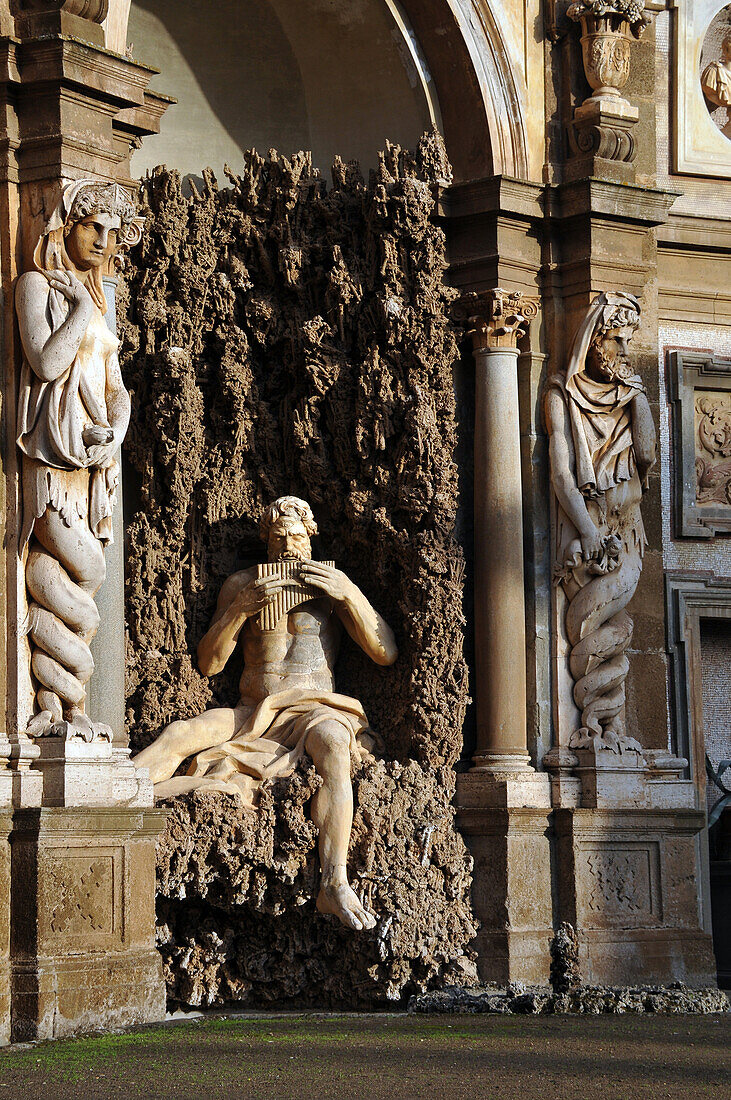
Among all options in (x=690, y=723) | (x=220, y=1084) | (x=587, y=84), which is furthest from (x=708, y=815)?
(x=220, y=1084)

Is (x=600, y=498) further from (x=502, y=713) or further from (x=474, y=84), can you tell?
(x=474, y=84)

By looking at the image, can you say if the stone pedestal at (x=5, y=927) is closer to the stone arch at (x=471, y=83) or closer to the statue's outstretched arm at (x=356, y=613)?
the statue's outstretched arm at (x=356, y=613)

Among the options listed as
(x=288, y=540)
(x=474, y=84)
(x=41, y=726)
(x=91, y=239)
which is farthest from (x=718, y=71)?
(x=41, y=726)

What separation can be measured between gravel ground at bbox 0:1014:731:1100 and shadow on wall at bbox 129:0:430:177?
18.1ft

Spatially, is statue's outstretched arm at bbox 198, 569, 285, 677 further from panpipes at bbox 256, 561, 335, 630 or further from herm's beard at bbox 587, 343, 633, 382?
herm's beard at bbox 587, 343, 633, 382

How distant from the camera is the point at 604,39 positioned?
12.6m

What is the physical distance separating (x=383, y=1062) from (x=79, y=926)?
1.73 metres

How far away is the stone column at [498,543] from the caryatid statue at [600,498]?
11.8 inches

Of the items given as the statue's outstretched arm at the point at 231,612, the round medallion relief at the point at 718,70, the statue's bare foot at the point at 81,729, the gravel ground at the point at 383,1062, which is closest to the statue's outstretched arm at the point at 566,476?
the statue's outstretched arm at the point at 231,612

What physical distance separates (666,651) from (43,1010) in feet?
16.7

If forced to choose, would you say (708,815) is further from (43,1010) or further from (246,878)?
(43,1010)

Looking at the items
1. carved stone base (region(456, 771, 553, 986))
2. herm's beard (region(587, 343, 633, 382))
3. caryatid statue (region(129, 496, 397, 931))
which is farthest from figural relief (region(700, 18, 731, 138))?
carved stone base (region(456, 771, 553, 986))

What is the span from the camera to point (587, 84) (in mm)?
12656

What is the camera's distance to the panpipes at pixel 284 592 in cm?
1159
